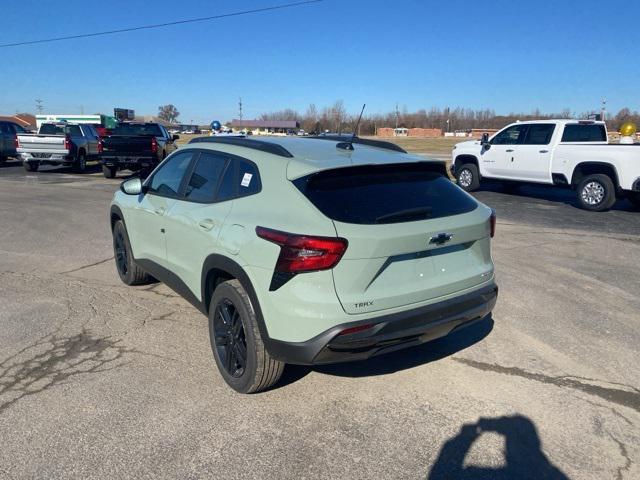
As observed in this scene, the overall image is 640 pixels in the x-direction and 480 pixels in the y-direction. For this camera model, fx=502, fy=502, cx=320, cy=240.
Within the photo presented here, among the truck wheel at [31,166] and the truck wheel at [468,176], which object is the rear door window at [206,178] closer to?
the truck wheel at [468,176]

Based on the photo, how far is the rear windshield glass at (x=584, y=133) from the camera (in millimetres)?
11930

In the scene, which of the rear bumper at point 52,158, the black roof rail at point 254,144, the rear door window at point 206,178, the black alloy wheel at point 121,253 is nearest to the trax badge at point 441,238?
the black roof rail at point 254,144

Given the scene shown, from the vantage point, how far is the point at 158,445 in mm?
2844

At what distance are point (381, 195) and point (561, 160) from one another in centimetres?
1004

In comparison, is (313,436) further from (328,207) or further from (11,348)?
(11,348)

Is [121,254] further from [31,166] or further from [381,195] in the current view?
[31,166]

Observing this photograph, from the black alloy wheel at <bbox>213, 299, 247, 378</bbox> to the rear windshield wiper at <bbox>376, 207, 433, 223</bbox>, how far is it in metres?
1.14

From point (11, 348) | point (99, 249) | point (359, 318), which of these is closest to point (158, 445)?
point (359, 318)

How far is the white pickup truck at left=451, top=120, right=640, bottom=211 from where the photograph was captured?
413 inches

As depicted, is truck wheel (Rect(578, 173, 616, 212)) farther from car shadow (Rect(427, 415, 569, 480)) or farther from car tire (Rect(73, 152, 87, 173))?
car tire (Rect(73, 152, 87, 173))

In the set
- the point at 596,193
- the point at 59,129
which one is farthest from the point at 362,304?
the point at 59,129

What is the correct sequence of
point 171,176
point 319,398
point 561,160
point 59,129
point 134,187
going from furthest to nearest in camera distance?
1. point 59,129
2. point 561,160
3. point 134,187
4. point 171,176
5. point 319,398

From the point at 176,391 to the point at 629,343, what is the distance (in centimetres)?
367

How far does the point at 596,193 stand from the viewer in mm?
10945
